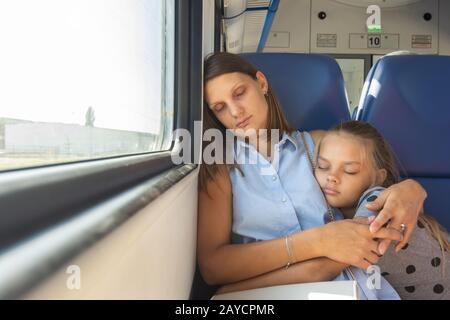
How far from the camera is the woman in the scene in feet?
3.40

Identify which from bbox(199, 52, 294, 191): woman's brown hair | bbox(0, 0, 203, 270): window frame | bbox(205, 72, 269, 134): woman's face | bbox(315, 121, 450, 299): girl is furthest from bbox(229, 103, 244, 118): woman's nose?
bbox(0, 0, 203, 270): window frame

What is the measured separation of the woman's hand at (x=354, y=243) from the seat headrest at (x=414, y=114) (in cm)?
62

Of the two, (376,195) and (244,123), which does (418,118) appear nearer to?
(376,195)

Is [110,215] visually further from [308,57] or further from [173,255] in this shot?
[308,57]

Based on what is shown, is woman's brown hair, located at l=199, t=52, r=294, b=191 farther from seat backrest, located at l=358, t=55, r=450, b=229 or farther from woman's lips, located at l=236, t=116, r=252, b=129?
seat backrest, located at l=358, t=55, r=450, b=229

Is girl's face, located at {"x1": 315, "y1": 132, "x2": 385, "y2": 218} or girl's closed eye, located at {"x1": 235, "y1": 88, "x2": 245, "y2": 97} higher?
girl's closed eye, located at {"x1": 235, "y1": 88, "x2": 245, "y2": 97}

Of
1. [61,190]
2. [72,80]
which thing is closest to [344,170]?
[72,80]

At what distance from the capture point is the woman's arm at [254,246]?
101 centimetres

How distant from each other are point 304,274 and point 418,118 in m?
0.82

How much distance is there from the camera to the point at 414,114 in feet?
5.04

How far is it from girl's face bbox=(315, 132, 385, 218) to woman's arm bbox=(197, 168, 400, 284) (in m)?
0.20

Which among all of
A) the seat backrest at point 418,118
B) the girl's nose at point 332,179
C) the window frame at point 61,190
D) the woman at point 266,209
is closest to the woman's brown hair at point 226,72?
the woman at point 266,209

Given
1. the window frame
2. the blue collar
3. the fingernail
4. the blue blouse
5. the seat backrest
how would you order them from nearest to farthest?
1. the window frame
2. the fingernail
3. the blue blouse
4. the blue collar
5. the seat backrest

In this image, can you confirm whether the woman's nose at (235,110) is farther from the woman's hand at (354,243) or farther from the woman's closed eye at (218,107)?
the woman's hand at (354,243)
